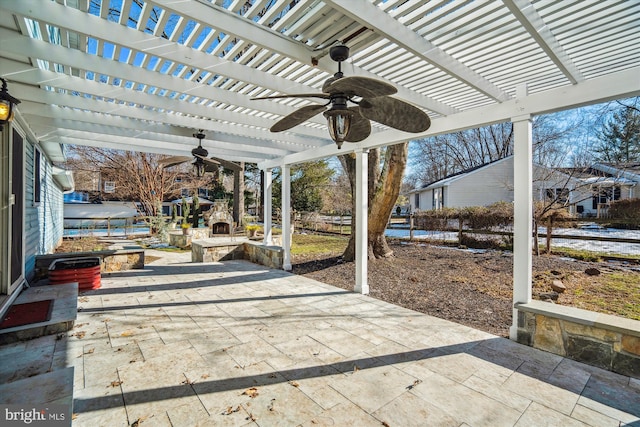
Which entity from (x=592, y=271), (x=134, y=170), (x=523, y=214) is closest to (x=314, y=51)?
(x=523, y=214)

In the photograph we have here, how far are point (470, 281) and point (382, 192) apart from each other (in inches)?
115

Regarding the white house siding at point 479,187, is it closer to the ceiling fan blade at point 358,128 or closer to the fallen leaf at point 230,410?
the ceiling fan blade at point 358,128

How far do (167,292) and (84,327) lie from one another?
1.63m

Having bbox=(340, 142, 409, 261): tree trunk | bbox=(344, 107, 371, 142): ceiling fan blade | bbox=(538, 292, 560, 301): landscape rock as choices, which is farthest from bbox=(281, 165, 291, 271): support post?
bbox=(538, 292, 560, 301): landscape rock

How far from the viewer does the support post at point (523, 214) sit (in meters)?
3.33

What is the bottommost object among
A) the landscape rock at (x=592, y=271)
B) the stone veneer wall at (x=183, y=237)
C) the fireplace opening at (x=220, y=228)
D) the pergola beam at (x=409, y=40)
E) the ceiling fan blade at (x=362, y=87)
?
the landscape rock at (x=592, y=271)

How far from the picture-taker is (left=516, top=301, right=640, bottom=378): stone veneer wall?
268cm

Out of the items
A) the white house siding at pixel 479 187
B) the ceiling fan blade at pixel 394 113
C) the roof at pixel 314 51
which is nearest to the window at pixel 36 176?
the roof at pixel 314 51

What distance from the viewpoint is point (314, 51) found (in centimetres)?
273

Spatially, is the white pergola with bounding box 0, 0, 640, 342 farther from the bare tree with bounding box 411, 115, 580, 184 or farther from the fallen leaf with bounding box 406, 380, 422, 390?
the bare tree with bounding box 411, 115, 580, 184

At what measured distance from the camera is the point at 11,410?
5.73ft

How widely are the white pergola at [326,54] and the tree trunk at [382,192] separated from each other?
2.98 m

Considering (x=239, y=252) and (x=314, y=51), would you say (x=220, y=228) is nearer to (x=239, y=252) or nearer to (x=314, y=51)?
(x=239, y=252)

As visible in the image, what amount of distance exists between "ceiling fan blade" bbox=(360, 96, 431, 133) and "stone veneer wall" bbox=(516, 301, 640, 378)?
7.50ft
